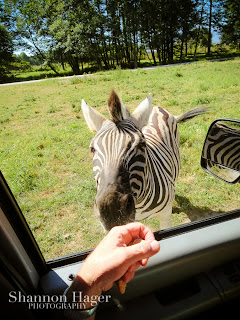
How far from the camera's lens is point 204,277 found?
4.33ft

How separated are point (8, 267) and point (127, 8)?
23.1 metres

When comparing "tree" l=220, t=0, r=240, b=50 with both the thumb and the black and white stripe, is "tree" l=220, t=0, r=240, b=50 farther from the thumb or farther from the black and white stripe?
the thumb

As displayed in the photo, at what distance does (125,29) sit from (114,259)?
23.9 meters

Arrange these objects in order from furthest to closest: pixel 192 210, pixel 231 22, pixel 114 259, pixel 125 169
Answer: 1. pixel 231 22
2. pixel 192 210
3. pixel 125 169
4. pixel 114 259

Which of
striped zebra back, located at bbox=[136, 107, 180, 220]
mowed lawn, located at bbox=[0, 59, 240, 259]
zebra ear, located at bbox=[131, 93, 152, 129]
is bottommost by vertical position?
mowed lawn, located at bbox=[0, 59, 240, 259]

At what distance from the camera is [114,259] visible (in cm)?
74

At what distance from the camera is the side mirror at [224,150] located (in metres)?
1.66

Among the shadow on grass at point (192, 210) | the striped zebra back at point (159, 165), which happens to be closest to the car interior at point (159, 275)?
the striped zebra back at point (159, 165)

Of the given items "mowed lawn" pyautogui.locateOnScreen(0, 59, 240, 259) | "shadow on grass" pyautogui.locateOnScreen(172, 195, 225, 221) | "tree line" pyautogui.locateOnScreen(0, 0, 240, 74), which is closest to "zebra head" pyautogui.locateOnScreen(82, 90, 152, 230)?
"mowed lawn" pyautogui.locateOnScreen(0, 59, 240, 259)

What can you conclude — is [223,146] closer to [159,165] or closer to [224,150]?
[224,150]

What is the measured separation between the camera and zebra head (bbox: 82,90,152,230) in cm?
119

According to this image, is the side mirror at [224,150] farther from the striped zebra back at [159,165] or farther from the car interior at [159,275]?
the striped zebra back at [159,165]

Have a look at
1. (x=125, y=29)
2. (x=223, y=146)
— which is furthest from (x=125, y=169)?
(x=125, y=29)

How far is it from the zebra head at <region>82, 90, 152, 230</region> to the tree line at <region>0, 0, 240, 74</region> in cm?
1276
